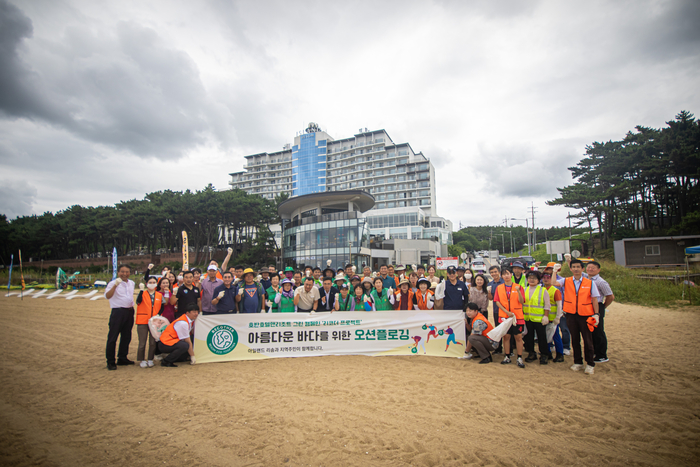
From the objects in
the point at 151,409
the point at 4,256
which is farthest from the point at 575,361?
the point at 4,256

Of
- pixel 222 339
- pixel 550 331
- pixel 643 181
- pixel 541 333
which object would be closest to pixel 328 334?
pixel 222 339

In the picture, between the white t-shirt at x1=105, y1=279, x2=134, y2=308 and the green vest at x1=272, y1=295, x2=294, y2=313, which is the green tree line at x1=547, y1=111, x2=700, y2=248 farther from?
the white t-shirt at x1=105, y1=279, x2=134, y2=308

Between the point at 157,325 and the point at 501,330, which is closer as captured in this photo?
the point at 501,330

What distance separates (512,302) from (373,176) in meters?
82.1

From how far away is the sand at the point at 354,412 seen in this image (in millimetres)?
3133

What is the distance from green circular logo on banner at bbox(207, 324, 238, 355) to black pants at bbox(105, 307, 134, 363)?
1.53m

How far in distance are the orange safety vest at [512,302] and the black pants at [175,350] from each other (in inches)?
247

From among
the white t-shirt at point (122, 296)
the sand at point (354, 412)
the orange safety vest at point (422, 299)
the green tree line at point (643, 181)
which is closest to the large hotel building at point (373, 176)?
the green tree line at point (643, 181)

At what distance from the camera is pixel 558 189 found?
35.0 m

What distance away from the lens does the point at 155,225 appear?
44344 mm

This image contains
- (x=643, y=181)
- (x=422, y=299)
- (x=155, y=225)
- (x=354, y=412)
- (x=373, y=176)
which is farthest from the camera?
(x=373, y=176)

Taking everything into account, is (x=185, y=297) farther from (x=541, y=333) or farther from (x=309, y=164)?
(x=309, y=164)

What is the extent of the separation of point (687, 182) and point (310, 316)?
42503mm

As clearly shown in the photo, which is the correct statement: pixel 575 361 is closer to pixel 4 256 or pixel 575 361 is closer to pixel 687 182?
pixel 687 182
